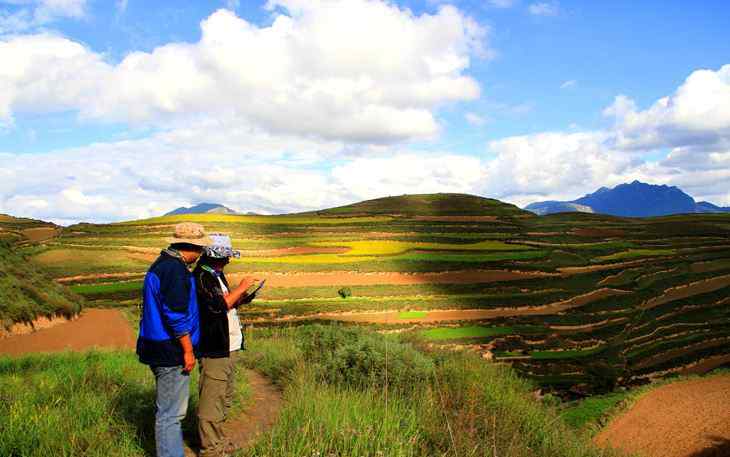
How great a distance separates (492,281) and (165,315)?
115 ft

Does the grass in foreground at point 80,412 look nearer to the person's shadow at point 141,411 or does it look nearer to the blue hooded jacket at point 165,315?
the person's shadow at point 141,411

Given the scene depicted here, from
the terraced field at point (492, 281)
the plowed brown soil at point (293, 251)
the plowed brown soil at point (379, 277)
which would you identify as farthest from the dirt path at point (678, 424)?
the plowed brown soil at point (293, 251)

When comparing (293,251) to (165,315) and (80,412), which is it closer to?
(80,412)

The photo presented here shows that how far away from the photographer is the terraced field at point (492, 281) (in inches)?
1098

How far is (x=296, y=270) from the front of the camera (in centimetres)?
3519

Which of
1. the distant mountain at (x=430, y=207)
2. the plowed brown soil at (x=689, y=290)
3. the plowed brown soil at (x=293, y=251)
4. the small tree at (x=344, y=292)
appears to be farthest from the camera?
the distant mountain at (x=430, y=207)

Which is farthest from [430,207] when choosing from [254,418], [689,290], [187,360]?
[187,360]

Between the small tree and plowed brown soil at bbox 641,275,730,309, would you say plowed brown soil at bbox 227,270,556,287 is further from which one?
plowed brown soil at bbox 641,275,730,309

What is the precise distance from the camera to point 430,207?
193 ft

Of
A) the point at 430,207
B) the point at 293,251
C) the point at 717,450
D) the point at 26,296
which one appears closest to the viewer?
the point at 717,450

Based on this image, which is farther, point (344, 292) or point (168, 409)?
point (344, 292)

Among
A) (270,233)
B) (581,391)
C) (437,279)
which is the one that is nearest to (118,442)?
(581,391)

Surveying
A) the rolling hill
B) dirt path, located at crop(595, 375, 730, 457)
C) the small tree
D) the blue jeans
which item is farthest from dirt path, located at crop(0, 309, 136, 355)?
dirt path, located at crop(595, 375, 730, 457)

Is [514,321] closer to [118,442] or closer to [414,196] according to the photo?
[118,442]
